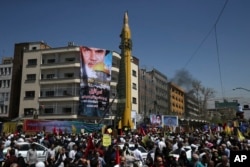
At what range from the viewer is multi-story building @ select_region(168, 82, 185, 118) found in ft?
365

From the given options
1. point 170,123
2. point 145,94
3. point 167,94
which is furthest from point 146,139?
point 167,94

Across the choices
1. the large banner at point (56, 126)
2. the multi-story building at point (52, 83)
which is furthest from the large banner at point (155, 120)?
the multi-story building at point (52, 83)

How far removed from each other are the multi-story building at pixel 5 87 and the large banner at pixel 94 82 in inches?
717

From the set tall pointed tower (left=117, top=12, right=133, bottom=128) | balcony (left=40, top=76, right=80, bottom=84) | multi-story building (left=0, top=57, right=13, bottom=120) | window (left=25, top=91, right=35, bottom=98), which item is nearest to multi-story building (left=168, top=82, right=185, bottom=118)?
balcony (left=40, top=76, right=80, bottom=84)

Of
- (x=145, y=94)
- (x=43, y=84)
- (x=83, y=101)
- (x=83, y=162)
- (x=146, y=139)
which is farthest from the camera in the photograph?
(x=145, y=94)

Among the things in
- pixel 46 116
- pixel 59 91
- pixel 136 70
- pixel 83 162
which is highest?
pixel 136 70

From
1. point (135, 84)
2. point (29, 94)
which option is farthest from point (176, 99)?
point (29, 94)

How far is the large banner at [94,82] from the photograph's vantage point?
5862 centimetres

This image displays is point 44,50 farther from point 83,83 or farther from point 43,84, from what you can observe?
point 83,83

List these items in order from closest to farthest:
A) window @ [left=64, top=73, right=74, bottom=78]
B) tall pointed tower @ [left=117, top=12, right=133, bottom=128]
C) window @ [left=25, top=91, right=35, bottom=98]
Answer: tall pointed tower @ [left=117, top=12, right=133, bottom=128]
window @ [left=64, top=73, right=74, bottom=78]
window @ [left=25, top=91, right=35, bottom=98]

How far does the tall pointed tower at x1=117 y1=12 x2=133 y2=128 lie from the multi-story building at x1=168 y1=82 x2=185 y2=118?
2543 inches

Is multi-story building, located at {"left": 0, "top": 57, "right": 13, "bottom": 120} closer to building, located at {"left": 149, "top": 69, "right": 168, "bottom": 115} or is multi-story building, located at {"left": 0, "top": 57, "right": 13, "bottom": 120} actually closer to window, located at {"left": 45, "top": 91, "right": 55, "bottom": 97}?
window, located at {"left": 45, "top": 91, "right": 55, "bottom": 97}

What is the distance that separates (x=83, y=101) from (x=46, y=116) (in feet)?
24.8

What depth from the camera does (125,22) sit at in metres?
45.3
